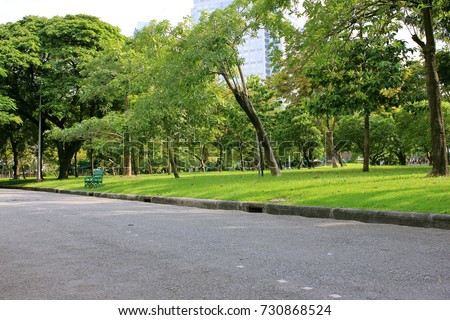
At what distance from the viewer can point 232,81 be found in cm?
2547

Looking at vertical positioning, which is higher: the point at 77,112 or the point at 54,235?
the point at 77,112

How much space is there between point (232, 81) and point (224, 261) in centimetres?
2061

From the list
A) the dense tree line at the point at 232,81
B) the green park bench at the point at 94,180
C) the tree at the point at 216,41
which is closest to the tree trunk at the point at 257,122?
the dense tree line at the point at 232,81

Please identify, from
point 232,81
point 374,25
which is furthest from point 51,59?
point 374,25

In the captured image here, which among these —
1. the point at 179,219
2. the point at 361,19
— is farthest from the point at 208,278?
the point at 361,19

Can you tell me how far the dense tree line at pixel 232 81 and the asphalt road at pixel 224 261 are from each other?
294 inches

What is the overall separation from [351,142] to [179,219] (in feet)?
138

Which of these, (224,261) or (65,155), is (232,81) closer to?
(65,155)

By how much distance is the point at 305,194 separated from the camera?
13.0 m

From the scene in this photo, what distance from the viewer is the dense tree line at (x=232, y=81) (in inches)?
591

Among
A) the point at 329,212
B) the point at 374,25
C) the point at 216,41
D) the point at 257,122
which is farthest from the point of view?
the point at 257,122

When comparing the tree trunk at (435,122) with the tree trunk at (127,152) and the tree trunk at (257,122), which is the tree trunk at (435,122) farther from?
the tree trunk at (127,152)

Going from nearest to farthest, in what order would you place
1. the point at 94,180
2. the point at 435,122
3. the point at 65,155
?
the point at 435,122 → the point at 94,180 → the point at 65,155

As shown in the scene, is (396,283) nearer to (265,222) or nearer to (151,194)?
(265,222)
